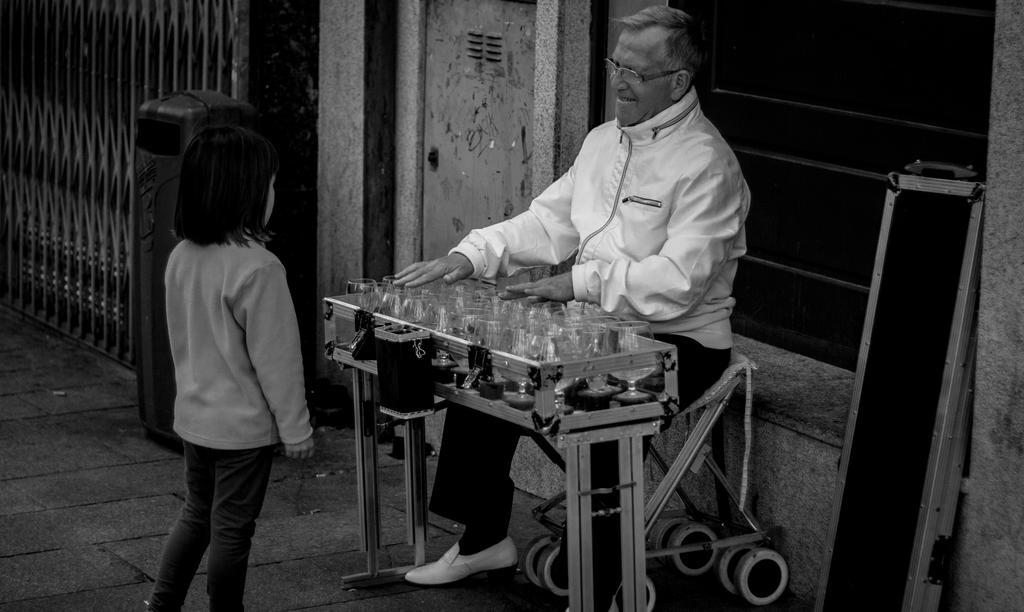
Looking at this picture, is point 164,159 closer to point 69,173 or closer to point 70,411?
point 70,411

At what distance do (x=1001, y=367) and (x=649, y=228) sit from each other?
3.75 feet

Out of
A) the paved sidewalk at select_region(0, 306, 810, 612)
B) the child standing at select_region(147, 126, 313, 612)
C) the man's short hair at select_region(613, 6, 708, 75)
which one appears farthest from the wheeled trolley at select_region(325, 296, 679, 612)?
the man's short hair at select_region(613, 6, 708, 75)

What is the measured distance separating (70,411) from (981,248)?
4.69 meters

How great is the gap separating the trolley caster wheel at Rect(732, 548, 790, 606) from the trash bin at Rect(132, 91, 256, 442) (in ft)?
9.34

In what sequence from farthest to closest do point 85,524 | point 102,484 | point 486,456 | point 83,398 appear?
Answer: point 83,398, point 102,484, point 85,524, point 486,456

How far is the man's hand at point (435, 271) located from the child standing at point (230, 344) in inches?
24.1

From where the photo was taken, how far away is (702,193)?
14.7 feet

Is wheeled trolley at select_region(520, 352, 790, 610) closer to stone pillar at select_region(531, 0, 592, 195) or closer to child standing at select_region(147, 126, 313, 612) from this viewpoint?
child standing at select_region(147, 126, 313, 612)

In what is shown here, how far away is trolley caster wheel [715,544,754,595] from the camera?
15.5 feet

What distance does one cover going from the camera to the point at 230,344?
4.04 meters

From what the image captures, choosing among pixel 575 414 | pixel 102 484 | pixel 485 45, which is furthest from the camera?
pixel 485 45

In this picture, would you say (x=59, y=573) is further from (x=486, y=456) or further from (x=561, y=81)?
(x=561, y=81)

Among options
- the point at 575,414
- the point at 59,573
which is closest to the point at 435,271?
the point at 575,414

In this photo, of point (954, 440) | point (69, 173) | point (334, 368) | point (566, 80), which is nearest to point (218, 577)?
point (954, 440)
